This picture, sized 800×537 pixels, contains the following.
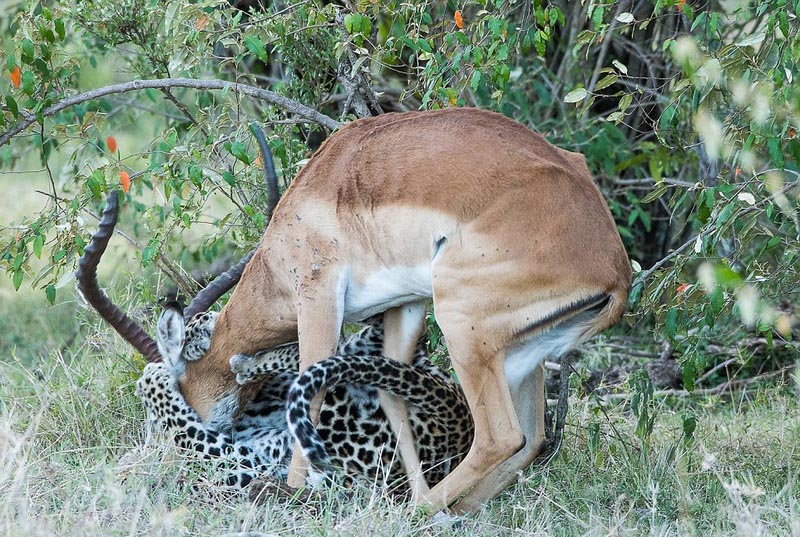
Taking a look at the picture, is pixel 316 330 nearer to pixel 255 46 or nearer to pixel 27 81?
pixel 255 46

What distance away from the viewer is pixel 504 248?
4.38 meters

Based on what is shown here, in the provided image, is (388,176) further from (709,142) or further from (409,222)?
(709,142)

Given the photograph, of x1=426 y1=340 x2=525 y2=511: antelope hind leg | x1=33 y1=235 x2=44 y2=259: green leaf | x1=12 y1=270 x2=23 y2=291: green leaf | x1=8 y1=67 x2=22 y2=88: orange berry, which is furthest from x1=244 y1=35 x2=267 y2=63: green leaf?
x1=426 y1=340 x2=525 y2=511: antelope hind leg

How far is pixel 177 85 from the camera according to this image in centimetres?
584

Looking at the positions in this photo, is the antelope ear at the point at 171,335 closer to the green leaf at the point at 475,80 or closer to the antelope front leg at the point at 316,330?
the antelope front leg at the point at 316,330

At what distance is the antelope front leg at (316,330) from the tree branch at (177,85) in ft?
4.01

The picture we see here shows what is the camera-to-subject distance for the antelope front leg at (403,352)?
503 centimetres

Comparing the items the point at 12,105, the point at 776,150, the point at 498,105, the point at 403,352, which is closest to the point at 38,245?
the point at 12,105

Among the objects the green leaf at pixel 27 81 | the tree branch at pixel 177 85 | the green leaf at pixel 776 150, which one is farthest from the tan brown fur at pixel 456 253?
the green leaf at pixel 27 81

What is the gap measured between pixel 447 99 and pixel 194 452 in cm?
207

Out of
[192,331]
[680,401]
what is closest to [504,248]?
[192,331]

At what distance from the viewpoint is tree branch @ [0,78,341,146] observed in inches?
225

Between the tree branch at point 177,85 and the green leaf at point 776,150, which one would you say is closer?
the green leaf at point 776,150

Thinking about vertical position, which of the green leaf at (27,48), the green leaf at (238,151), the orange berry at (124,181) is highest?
the green leaf at (27,48)
